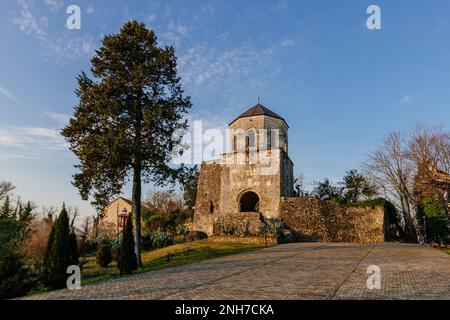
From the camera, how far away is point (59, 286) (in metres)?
12.0

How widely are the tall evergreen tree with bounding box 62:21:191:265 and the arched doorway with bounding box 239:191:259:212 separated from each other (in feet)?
49.1

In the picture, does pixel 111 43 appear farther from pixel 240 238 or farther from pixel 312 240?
pixel 312 240

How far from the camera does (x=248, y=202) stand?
114 feet

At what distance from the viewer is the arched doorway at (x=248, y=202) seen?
32.9 metres

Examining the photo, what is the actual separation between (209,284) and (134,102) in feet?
36.8

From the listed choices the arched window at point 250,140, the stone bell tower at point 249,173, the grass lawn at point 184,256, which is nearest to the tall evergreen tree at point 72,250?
the grass lawn at point 184,256

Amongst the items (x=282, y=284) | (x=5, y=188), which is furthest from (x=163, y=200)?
(x=282, y=284)

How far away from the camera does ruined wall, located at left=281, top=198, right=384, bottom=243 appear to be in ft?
96.4

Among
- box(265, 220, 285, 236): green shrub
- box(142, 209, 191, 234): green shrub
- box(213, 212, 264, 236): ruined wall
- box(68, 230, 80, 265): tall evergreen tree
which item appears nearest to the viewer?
box(68, 230, 80, 265): tall evergreen tree

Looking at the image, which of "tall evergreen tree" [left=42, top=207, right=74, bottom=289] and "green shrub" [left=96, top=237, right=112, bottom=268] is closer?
"tall evergreen tree" [left=42, top=207, right=74, bottom=289]

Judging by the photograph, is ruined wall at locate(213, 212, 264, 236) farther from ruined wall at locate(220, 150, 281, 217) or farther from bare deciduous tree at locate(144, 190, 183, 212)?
bare deciduous tree at locate(144, 190, 183, 212)

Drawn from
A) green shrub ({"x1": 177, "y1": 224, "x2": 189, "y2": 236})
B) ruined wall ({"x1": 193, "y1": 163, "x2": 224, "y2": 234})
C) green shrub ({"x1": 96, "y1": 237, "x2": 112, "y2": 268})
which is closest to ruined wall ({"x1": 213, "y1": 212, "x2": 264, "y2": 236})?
ruined wall ({"x1": 193, "y1": 163, "x2": 224, "y2": 234})
